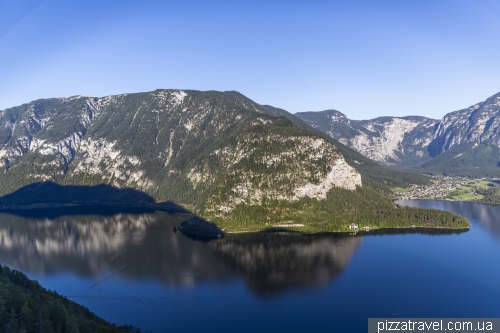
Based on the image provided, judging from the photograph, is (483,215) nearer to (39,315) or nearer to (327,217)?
(327,217)

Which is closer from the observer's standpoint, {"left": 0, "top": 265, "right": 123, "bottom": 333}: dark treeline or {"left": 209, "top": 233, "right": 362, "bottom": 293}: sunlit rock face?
{"left": 0, "top": 265, "right": 123, "bottom": 333}: dark treeline

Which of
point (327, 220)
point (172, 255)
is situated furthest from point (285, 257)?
point (327, 220)

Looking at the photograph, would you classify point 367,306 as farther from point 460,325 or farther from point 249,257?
point 249,257

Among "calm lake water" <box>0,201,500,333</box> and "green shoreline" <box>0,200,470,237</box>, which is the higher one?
"green shoreline" <box>0,200,470,237</box>

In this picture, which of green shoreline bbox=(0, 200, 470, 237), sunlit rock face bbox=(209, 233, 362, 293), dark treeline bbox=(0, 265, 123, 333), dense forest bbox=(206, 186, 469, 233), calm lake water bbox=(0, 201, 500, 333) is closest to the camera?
dark treeline bbox=(0, 265, 123, 333)

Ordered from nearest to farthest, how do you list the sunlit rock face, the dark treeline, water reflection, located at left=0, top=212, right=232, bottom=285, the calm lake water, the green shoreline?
1. the dark treeline
2. the calm lake water
3. the sunlit rock face
4. water reflection, located at left=0, top=212, right=232, bottom=285
5. the green shoreline

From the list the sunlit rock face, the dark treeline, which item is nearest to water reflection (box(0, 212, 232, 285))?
the sunlit rock face

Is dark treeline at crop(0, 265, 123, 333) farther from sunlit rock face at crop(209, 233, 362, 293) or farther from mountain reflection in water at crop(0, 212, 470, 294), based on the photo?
sunlit rock face at crop(209, 233, 362, 293)

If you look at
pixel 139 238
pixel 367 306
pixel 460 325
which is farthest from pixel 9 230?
pixel 460 325
